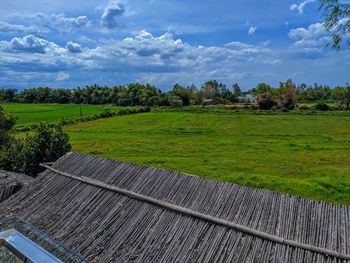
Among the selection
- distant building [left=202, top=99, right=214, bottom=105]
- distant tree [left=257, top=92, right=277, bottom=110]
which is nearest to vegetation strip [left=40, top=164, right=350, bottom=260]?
distant tree [left=257, top=92, right=277, bottom=110]

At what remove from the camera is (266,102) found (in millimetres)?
69562

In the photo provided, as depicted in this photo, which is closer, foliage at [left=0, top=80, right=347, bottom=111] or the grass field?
the grass field

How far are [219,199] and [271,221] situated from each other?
1176 mm

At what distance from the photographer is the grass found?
19.6 metres

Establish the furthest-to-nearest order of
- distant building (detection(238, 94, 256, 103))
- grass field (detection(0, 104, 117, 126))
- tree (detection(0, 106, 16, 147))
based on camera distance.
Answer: distant building (detection(238, 94, 256, 103)) < grass field (detection(0, 104, 117, 126)) < tree (detection(0, 106, 16, 147))

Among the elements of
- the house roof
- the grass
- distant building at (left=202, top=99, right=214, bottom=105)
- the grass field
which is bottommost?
distant building at (left=202, top=99, right=214, bottom=105)

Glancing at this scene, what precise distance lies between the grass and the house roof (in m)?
10.8

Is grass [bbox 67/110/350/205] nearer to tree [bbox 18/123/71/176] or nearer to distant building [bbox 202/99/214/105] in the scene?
tree [bbox 18/123/71/176]

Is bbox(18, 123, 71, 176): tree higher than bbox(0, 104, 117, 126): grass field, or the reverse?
bbox(18, 123, 71, 176): tree

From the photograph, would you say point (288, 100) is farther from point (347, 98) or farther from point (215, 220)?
point (215, 220)

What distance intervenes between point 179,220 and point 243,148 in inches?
957

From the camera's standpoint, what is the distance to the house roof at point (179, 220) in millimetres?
5848

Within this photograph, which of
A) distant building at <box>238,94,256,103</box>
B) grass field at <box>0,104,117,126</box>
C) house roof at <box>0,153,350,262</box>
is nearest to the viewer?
house roof at <box>0,153,350,262</box>

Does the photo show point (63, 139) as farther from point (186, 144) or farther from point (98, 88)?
point (98, 88)
